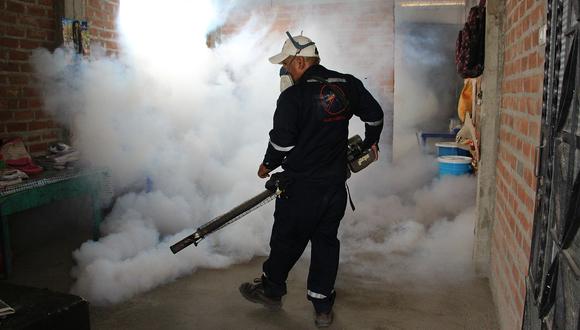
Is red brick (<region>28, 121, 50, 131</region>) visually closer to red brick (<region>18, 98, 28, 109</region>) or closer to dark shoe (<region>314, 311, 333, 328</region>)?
red brick (<region>18, 98, 28, 109</region>)

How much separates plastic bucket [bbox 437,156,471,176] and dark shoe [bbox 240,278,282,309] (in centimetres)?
287

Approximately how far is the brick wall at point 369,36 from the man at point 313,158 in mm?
4189

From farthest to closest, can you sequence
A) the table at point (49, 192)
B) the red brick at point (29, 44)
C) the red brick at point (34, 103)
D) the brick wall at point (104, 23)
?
the brick wall at point (104, 23), the red brick at point (34, 103), the red brick at point (29, 44), the table at point (49, 192)

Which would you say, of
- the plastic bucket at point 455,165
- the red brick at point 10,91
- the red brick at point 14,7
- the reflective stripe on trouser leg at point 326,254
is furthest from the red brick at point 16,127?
the plastic bucket at point 455,165

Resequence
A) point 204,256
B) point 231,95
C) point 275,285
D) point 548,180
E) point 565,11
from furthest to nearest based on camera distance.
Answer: point 231,95, point 204,256, point 275,285, point 548,180, point 565,11

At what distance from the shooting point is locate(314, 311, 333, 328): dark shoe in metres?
3.27

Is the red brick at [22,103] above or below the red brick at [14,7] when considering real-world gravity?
below

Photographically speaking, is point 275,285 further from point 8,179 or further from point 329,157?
point 8,179

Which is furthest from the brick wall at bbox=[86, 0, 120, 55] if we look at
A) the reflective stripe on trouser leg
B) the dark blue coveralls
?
the reflective stripe on trouser leg

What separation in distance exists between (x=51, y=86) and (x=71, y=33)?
22.8 inches

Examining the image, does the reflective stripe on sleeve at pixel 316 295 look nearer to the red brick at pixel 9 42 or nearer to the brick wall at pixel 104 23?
the red brick at pixel 9 42

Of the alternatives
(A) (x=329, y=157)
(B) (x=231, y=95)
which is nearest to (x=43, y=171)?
(A) (x=329, y=157)

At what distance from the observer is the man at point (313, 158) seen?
10.5ft

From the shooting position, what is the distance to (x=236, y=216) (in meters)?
3.59
